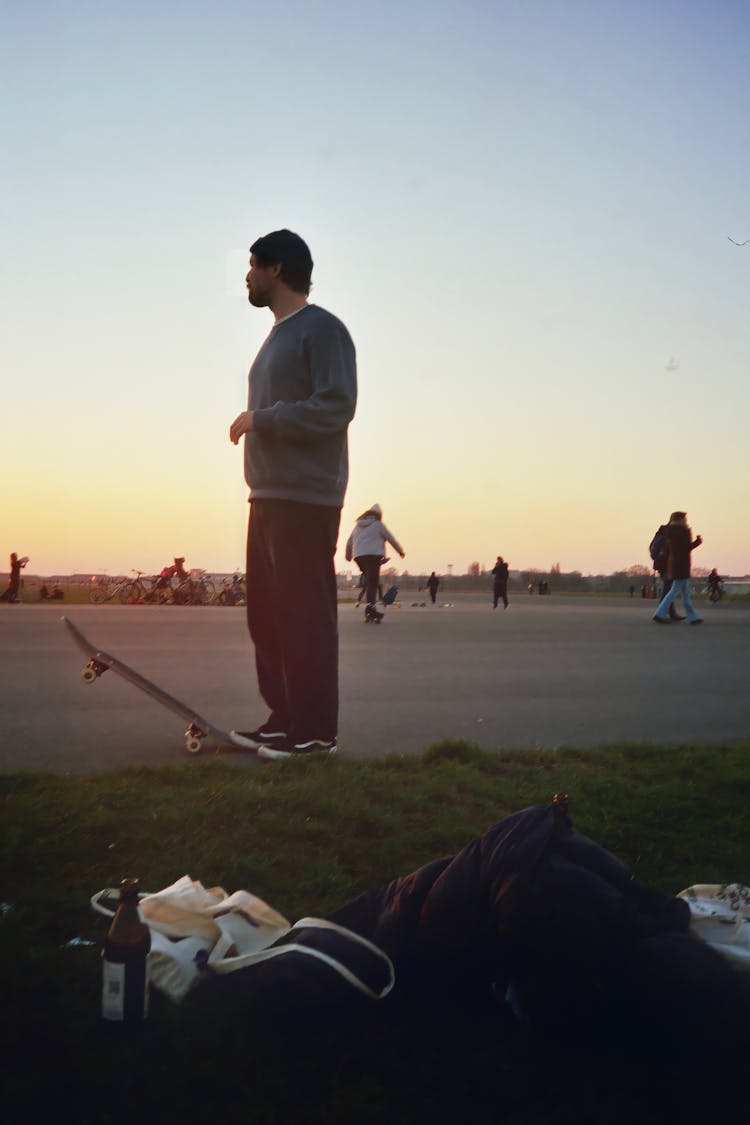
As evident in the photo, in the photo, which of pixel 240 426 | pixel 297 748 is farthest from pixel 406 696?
pixel 240 426

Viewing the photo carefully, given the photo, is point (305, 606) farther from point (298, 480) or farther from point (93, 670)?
point (93, 670)

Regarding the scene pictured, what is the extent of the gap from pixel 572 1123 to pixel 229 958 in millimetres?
875

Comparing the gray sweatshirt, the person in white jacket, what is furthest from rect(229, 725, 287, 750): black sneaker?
the person in white jacket

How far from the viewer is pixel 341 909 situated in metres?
2.52

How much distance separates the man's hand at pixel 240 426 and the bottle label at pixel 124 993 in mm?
2775

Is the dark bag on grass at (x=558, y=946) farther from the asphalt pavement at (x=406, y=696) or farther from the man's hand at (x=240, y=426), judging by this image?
the man's hand at (x=240, y=426)

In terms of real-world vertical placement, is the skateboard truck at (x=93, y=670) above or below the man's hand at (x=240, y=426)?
below

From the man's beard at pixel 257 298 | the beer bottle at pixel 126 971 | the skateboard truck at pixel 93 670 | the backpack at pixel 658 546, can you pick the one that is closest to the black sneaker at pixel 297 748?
the skateboard truck at pixel 93 670

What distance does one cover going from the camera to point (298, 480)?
4621mm

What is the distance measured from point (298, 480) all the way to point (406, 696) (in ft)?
9.20

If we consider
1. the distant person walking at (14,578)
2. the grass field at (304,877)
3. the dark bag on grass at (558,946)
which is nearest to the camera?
the grass field at (304,877)

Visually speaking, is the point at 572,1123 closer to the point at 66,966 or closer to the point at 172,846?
the point at 66,966

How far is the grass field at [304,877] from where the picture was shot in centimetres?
186

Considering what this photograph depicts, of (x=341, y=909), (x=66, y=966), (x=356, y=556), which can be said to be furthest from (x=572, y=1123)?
(x=356, y=556)
